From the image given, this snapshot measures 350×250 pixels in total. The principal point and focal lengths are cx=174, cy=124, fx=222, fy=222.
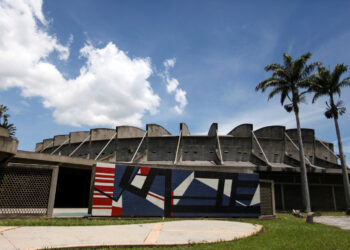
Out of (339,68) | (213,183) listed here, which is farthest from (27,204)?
(339,68)

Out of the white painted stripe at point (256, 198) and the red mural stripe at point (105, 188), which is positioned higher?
the red mural stripe at point (105, 188)

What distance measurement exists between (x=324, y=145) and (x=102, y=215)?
35.0 meters

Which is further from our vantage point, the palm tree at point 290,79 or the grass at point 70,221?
the palm tree at point 290,79

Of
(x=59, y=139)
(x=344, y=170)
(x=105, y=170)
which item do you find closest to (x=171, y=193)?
(x=105, y=170)

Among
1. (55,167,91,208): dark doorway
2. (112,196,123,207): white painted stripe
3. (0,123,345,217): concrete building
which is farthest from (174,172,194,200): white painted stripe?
(55,167,91,208): dark doorway

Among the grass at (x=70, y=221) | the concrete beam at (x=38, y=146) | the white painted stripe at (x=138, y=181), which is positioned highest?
the concrete beam at (x=38, y=146)

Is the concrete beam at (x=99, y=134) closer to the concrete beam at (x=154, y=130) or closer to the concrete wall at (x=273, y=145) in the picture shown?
the concrete beam at (x=154, y=130)

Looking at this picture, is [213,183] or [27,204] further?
[213,183]

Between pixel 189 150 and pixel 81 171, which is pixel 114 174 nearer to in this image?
pixel 81 171

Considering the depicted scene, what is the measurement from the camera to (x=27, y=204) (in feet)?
33.4

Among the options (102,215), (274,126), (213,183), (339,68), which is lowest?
(102,215)

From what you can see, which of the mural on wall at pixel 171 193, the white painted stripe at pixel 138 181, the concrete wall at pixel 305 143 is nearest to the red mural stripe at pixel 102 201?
the mural on wall at pixel 171 193

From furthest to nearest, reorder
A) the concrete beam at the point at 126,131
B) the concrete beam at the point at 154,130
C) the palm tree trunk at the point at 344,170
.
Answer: the concrete beam at the point at 126,131, the concrete beam at the point at 154,130, the palm tree trunk at the point at 344,170

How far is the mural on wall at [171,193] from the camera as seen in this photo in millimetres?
11430
